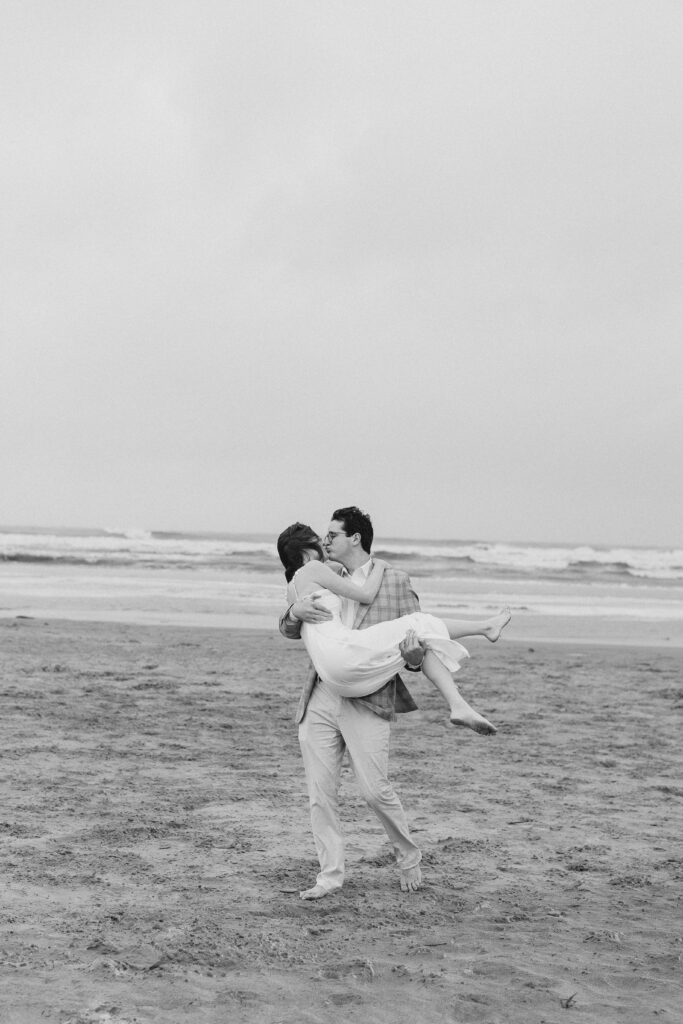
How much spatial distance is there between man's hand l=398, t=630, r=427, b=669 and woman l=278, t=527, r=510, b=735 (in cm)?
3

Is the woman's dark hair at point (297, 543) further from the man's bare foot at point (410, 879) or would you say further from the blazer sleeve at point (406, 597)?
the man's bare foot at point (410, 879)

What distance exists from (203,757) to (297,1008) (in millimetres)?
4328

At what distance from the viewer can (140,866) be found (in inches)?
209

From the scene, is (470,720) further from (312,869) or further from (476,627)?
(312,869)

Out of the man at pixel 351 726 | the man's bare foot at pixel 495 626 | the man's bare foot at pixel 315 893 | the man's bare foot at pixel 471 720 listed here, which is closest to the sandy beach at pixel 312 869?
the man's bare foot at pixel 315 893

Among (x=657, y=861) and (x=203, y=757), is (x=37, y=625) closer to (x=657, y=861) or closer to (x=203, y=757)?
(x=203, y=757)

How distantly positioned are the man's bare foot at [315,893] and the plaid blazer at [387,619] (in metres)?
0.86

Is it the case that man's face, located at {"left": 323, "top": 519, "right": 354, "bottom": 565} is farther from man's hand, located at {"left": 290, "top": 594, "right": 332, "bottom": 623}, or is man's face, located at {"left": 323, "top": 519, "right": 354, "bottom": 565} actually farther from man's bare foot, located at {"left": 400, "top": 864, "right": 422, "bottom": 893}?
man's bare foot, located at {"left": 400, "top": 864, "right": 422, "bottom": 893}

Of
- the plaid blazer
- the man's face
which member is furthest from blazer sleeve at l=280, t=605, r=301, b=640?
the man's face

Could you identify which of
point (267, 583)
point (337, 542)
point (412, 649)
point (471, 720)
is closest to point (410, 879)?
point (471, 720)

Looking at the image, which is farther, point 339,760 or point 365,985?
point 339,760

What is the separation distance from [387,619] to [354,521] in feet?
1.80

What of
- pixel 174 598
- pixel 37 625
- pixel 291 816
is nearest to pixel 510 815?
pixel 291 816

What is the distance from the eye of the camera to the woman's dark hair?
507 cm
